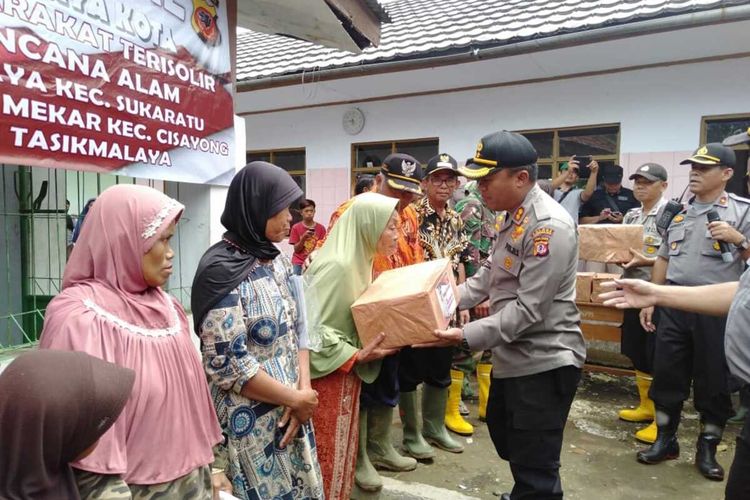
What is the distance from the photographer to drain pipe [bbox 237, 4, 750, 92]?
459 cm

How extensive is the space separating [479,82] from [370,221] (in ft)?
15.5

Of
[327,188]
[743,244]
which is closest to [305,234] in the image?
[327,188]

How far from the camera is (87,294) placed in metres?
1.39

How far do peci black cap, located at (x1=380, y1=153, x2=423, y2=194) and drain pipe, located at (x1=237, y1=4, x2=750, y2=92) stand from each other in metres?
2.86

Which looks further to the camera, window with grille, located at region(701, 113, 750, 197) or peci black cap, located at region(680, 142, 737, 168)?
window with grille, located at region(701, 113, 750, 197)

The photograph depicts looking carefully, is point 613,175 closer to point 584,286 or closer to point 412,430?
point 584,286

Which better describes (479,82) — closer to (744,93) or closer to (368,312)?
(744,93)

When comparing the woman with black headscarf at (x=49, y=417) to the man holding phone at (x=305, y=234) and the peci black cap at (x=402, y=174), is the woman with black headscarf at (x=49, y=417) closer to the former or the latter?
the peci black cap at (x=402, y=174)

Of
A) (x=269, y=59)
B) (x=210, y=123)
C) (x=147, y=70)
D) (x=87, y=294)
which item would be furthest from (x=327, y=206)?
(x=87, y=294)

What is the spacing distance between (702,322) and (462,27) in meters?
4.95

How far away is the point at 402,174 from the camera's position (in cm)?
346

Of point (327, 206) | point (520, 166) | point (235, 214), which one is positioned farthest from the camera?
point (327, 206)

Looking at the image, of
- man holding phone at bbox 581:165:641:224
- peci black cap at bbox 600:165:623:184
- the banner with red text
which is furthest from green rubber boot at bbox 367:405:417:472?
peci black cap at bbox 600:165:623:184

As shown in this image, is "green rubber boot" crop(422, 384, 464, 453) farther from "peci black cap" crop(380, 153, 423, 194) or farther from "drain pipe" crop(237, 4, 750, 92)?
"drain pipe" crop(237, 4, 750, 92)
